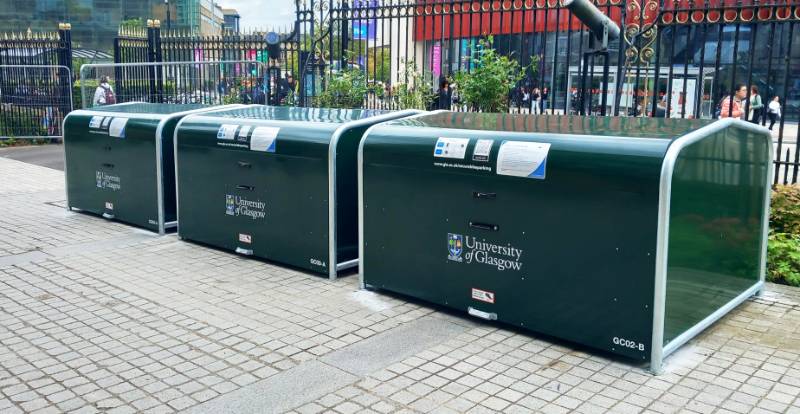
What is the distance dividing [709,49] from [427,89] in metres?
18.8

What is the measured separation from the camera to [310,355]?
16.4 feet

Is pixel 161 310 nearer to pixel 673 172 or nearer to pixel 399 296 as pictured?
pixel 399 296

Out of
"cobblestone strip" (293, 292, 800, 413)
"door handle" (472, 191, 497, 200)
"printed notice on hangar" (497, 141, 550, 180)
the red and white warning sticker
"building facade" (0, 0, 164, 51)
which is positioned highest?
"building facade" (0, 0, 164, 51)

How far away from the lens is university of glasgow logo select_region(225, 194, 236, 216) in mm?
7492

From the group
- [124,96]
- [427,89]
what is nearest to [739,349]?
[427,89]

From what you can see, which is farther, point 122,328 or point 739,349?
point 122,328

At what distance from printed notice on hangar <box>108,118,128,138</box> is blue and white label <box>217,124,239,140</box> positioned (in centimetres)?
191

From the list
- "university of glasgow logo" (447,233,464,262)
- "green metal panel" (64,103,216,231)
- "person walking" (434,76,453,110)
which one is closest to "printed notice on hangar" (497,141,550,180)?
"university of glasgow logo" (447,233,464,262)

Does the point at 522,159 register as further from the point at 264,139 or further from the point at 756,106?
the point at 756,106

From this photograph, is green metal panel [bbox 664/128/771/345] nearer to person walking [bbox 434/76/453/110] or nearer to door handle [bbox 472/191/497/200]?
door handle [bbox 472/191/497/200]

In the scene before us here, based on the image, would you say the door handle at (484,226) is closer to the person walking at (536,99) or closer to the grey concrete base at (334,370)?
the grey concrete base at (334,370)

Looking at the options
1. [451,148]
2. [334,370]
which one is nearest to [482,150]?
[451,148]

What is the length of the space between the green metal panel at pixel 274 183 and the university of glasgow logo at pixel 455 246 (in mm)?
1345

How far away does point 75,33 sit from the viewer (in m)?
79.6
